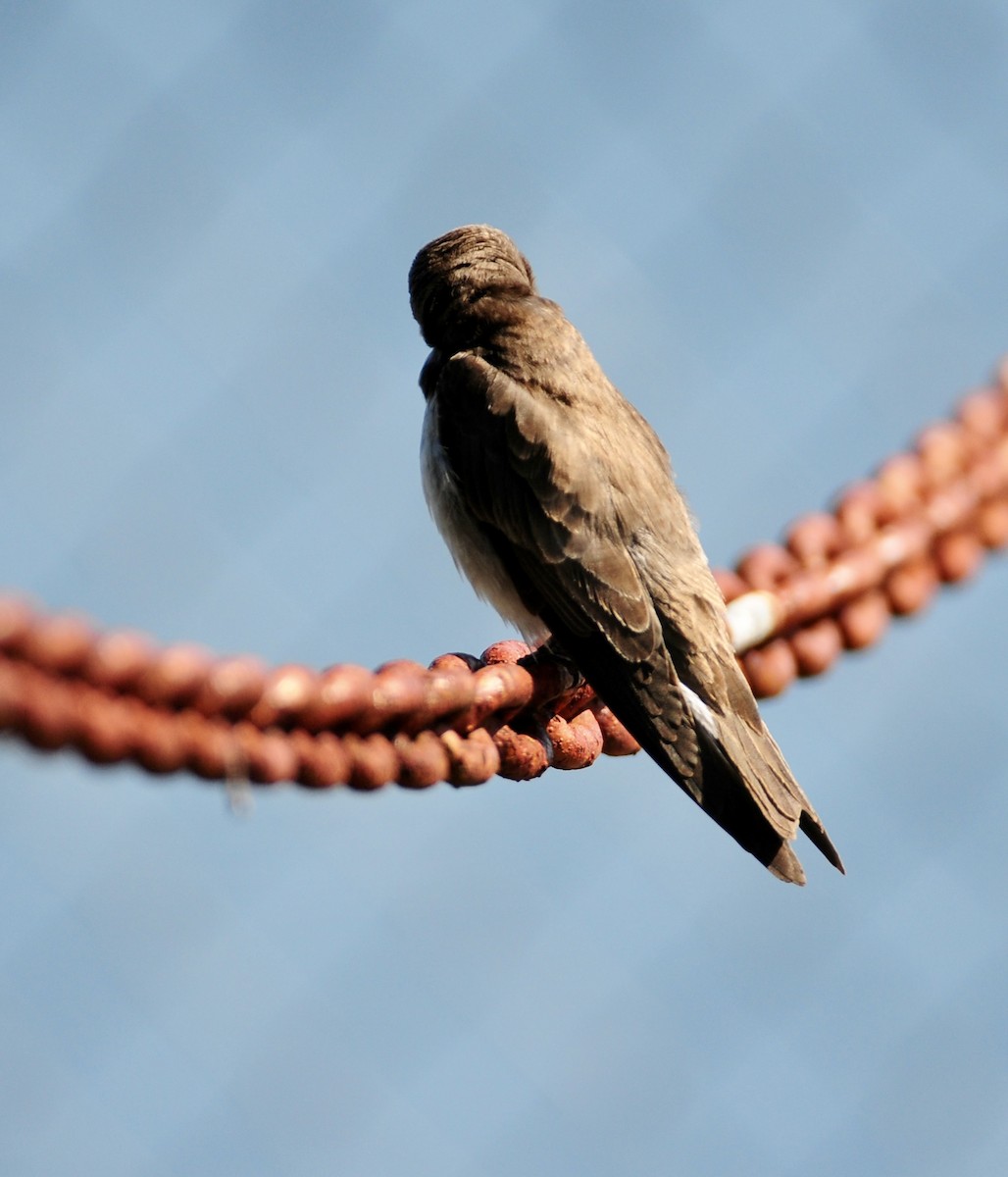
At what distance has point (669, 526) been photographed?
482 centimetres

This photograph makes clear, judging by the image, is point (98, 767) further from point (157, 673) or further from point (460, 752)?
point (460, 752)

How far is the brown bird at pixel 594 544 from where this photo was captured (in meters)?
4.13

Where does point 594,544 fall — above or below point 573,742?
above

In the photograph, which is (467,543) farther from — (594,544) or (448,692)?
(448,692)

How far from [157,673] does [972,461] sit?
164 cm

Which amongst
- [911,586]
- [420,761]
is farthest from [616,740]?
[420,761]

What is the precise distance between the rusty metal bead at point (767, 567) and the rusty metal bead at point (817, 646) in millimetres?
113

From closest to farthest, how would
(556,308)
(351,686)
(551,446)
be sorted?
1. (351,686)
2. (551,446)
3. (556,308)

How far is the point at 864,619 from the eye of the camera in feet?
9.78

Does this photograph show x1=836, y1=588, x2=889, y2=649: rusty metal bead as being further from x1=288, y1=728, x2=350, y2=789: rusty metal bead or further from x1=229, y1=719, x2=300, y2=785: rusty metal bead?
x1=229, y1=719, x2=300, y2=785: rusty metal bead

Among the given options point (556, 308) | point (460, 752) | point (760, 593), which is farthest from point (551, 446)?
point (460, 752)

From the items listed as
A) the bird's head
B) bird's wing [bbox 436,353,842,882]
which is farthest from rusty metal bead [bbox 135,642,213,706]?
the bird's head

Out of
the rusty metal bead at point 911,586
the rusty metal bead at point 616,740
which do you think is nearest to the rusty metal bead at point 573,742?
the rusty metal bead at point 616,740

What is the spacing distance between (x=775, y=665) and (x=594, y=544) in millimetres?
1408
